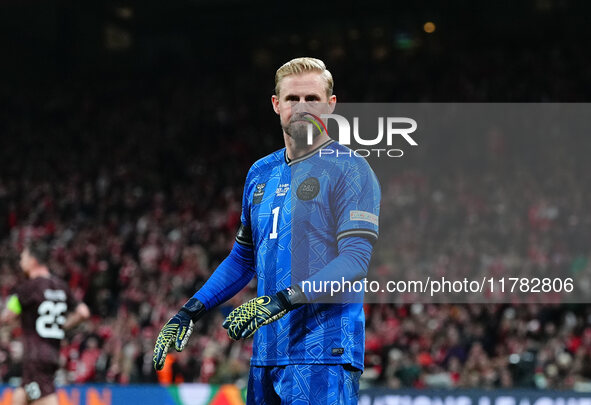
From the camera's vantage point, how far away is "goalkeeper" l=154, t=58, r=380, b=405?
326 cm

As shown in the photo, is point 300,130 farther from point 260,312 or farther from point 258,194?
point 260,312

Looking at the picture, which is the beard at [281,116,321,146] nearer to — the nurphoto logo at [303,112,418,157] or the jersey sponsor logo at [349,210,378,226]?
the nurphoto logo at [303,112,418,157]

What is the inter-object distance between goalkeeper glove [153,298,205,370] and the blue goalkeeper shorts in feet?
1.07

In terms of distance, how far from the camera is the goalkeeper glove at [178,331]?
3367mm

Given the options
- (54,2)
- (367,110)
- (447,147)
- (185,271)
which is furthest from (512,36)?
(367,110)

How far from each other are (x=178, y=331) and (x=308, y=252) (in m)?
0.58

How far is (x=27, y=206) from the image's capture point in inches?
804

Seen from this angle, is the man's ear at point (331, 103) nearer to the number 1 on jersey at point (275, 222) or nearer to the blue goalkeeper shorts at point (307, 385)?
the number 1 on jersey at point (275, 222)

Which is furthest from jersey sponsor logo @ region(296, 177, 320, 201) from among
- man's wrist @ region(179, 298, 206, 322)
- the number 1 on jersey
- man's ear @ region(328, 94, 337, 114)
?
man's wrist @ region(179, 298, 206, 322)

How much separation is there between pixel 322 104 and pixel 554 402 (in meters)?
7.46

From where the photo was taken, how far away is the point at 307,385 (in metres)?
3.26

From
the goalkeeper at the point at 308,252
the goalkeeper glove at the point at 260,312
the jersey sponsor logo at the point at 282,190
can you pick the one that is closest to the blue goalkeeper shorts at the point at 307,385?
the goalkeeper at the point at 308,252

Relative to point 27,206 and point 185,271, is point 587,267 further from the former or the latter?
point 27,206

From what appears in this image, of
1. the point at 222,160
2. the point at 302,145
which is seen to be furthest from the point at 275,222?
the point at 222,160
